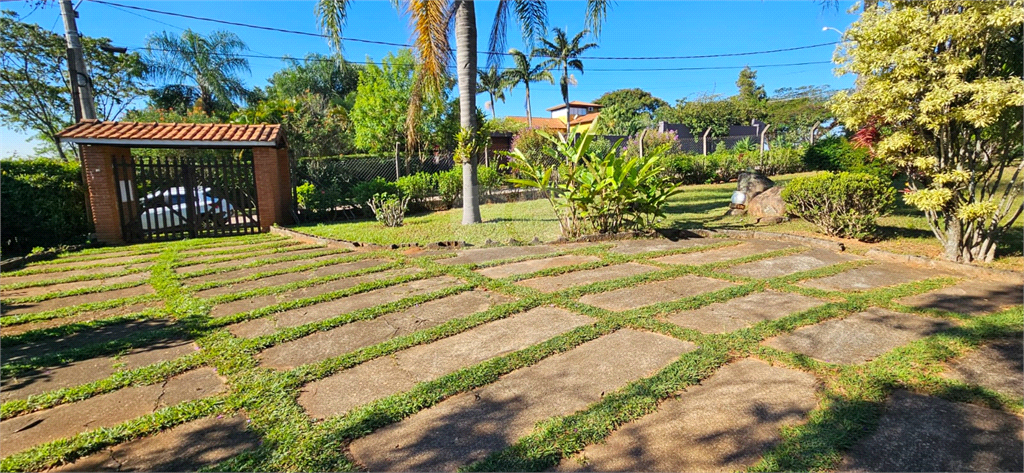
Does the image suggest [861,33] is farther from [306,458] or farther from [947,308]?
[306,458]

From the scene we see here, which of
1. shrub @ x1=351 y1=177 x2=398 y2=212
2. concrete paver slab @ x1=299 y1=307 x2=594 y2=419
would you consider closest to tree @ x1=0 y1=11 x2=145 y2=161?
shrub @ x1=351 y1=177 x2=398 y2=212

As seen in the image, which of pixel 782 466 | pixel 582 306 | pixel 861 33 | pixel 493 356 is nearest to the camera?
pixel 782 466

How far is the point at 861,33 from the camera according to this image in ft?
17.4

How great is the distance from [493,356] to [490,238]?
5301 mm

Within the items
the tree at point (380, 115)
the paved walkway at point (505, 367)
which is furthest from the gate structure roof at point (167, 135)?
the tree at point (380, 115)

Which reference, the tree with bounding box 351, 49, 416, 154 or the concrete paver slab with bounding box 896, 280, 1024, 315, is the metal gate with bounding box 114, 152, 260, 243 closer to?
the tree with bounding box 351, 49, 416, 154

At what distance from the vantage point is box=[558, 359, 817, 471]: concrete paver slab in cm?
201

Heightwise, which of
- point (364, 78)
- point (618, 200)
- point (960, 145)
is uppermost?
point (364, 78)

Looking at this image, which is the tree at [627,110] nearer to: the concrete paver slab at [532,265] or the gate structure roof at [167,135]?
the gate structure roof at [167,135]

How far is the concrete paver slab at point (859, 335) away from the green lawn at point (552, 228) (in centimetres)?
249

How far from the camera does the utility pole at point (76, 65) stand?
10508mm

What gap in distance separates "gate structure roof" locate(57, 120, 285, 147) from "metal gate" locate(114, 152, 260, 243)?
483 millimetres

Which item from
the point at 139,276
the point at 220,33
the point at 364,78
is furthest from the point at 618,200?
the point at 220,33

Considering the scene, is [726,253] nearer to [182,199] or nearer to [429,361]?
[429,361]
